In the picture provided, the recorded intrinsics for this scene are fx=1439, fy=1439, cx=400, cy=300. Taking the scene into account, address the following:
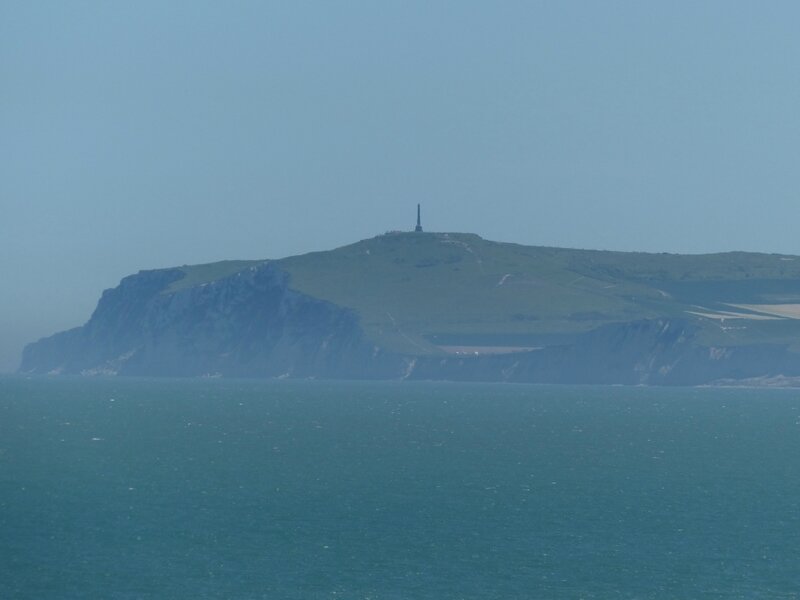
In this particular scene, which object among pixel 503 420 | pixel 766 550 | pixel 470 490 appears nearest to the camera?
pixel 766 550

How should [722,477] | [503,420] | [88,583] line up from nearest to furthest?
[88,583] → [722,477] → [503,420]

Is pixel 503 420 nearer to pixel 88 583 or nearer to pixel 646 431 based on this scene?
pixel 646 431

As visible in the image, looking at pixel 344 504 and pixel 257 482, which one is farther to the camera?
pixel 257 482

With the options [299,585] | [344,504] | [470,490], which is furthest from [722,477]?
[299,585]

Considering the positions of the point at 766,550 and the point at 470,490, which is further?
the point at 470,490

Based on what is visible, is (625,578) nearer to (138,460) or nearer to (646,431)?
(138,460)

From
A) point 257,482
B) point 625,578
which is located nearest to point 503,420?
point 257,482
